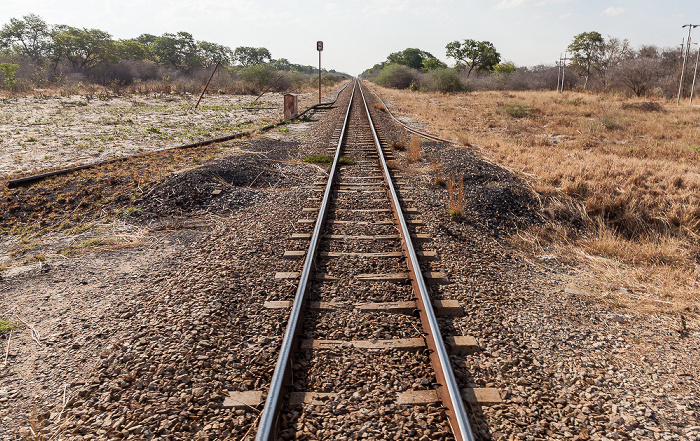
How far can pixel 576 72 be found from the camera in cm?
5775

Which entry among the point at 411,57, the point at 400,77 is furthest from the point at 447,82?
the point at 411,57

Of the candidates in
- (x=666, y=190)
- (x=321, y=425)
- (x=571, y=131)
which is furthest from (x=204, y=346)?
(x=571, y=131)

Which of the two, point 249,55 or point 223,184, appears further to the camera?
point 249,55

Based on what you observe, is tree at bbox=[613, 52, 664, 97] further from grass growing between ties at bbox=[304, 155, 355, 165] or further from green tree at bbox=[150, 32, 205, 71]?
green tree at bbox=[150, 32, 205, 71]

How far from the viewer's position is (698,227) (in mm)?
6270

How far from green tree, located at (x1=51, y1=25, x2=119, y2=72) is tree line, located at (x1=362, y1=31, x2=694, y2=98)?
36.5 meters

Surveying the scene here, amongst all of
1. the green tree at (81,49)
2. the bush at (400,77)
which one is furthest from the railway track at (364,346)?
the bush at (400,77)

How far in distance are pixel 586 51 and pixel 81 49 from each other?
2456 inches

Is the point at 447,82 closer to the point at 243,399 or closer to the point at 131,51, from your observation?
the point at 131,51

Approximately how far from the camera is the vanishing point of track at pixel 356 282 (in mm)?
2740

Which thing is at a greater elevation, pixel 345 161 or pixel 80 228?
pixel 345 161

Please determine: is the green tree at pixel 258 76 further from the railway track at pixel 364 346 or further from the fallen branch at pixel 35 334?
the fallen branch at pixel 35 334

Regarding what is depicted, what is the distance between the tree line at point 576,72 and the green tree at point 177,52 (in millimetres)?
31345

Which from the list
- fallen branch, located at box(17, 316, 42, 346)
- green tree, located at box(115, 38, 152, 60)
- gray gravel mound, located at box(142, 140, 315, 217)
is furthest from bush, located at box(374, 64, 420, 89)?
fallen branch, located at box(17, 316, 42, 346)
